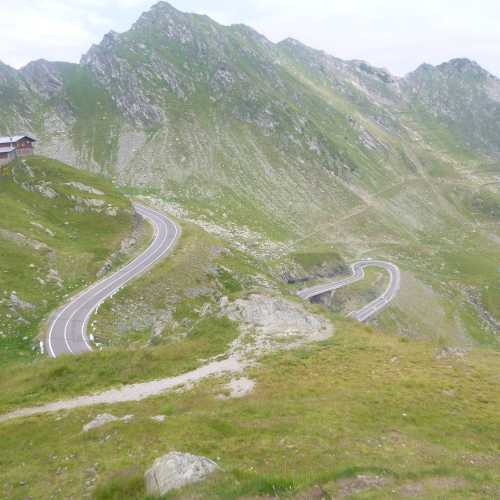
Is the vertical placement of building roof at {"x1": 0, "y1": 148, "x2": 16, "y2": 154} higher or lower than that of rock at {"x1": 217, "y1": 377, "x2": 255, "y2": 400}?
higher

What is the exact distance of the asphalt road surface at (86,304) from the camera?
43.6m

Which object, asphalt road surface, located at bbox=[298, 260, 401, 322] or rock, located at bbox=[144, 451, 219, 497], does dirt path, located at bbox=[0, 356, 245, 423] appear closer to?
rock, located at bbox=[144, 451, 219, 497]

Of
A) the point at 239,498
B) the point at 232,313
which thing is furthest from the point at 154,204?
the point at 239,498

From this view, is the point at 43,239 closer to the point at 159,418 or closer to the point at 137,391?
the point at 137,391

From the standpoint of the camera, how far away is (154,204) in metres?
118

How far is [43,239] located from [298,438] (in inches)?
2314

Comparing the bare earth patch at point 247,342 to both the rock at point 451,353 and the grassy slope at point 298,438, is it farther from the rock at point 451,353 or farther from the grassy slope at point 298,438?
the rock at point 451,353

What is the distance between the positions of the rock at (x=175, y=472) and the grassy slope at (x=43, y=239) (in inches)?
1271

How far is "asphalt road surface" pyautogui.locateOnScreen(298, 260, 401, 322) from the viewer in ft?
307

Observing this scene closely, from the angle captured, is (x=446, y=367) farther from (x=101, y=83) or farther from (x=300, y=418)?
(x=101, y=83)

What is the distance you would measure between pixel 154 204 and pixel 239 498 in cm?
11079

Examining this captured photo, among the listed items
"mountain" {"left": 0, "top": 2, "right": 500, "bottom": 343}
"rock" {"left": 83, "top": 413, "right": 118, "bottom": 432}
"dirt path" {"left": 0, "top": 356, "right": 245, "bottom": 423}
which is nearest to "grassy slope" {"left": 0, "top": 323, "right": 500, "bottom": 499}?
"rock" {"left": 83, "top": 413, "right": 118, "bottom": 432}

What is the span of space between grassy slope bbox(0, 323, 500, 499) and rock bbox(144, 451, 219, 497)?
50 centimetres

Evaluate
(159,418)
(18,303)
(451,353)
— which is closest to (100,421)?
(159,418)
